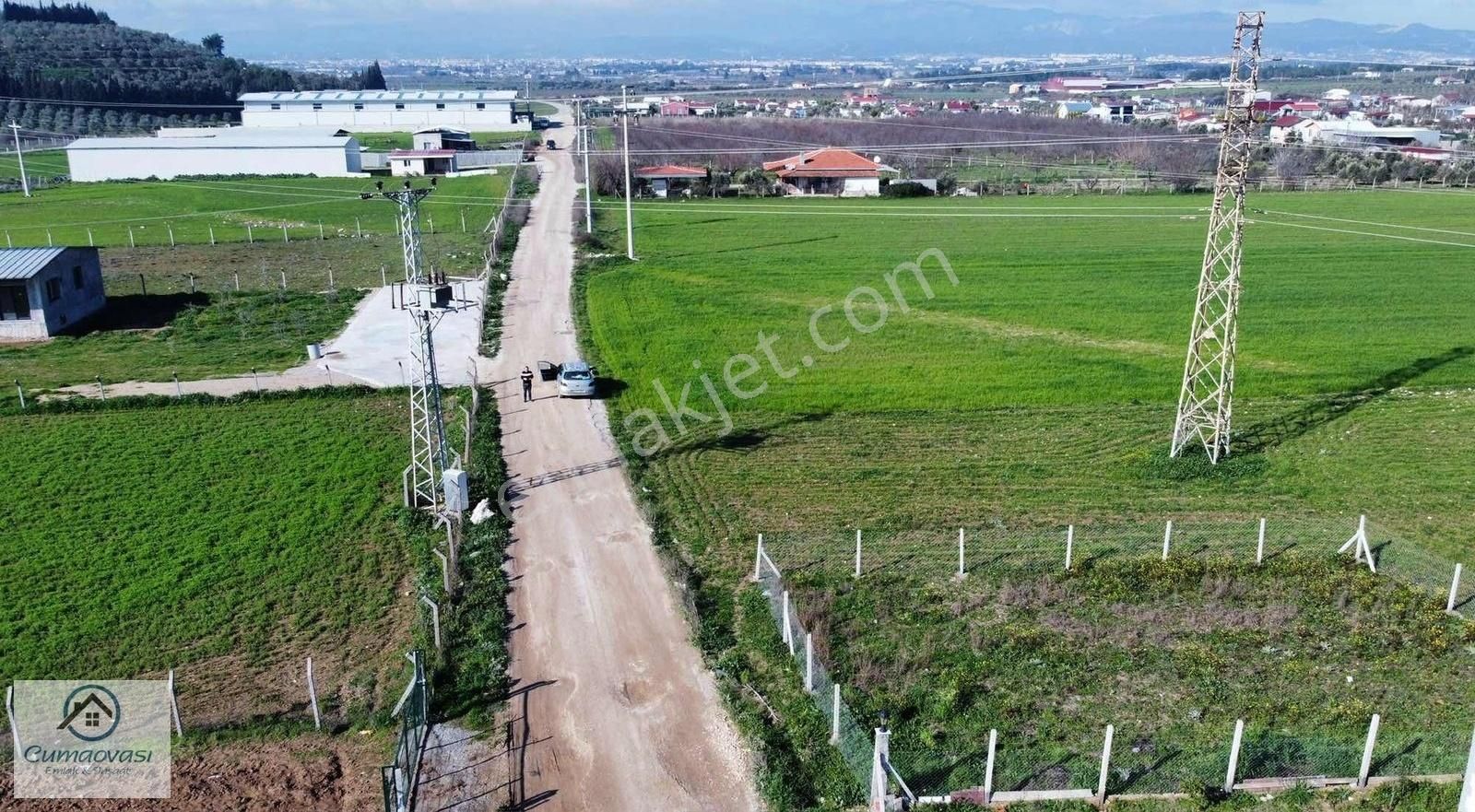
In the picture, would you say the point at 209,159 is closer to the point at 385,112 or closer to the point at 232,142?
the point at 232,142

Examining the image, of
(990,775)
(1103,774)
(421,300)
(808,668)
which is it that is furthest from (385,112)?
(1103,774)

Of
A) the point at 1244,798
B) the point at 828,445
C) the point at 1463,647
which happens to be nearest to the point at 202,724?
the point at 1244,798

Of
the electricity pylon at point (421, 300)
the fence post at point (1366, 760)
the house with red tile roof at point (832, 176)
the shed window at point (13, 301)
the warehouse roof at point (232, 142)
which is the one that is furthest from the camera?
the warehouse roof at point (232, 142)

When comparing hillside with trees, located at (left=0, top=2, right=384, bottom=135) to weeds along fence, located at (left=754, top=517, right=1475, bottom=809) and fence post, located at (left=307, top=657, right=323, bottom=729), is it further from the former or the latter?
weeds along fence, located at (left=754, top=517, right=1475, bottom=809)

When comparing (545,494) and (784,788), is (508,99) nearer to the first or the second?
(545,494)

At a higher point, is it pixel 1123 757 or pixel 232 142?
pixel 232 142

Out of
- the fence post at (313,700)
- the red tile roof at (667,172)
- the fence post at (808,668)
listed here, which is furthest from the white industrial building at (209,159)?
the fence post at (808,668)

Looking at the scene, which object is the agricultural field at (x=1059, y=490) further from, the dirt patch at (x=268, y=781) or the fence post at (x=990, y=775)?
the dirt patch at (x=268, y=781)
